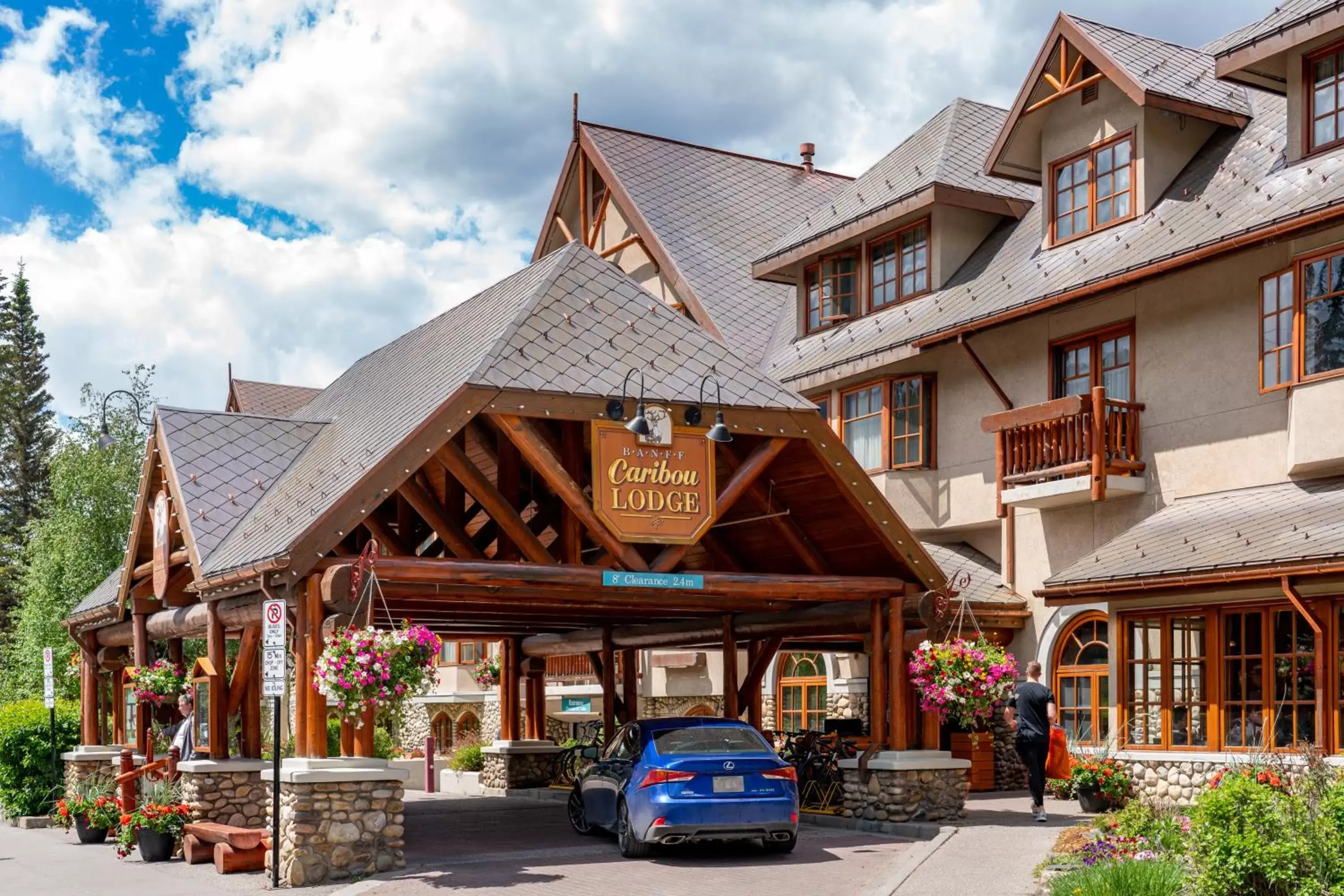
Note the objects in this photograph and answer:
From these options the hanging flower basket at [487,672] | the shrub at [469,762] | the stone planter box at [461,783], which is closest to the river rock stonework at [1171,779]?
the stone planter box at [461,783]

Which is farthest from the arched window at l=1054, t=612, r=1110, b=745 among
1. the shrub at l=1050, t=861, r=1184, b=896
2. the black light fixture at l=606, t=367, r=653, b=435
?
the shrub at l=1050, t=861, r=1184, b=896

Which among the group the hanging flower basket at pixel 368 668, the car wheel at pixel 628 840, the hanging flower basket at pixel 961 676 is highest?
the hanging flower basket at pixel 368 668

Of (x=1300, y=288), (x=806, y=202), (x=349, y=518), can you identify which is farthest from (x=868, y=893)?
(x=806, y=202)

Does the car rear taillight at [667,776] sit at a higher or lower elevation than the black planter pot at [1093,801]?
higher

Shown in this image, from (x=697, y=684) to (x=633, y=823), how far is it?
15947 millimetres

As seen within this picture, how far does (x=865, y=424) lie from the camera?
26906mm

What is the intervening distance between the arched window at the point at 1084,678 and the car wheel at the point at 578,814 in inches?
299

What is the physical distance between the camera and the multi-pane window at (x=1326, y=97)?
19.2 metres

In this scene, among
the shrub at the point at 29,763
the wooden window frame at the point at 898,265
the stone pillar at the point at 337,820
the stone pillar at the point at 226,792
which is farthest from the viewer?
the wooden window frame at the point at 898,265

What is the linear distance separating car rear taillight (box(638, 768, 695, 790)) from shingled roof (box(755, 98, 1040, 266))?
519 inches

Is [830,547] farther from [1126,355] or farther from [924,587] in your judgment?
[1126,355]

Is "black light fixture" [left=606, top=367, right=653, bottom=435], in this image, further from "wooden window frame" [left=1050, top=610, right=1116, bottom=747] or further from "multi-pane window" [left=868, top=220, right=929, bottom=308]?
"multi-pane window" [left=868, top=220, right=929, bottom=308]

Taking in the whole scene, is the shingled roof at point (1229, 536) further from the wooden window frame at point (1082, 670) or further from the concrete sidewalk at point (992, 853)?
the concrete sidewalk at point (992, 853)

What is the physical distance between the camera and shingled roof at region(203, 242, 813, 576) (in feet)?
54.3
